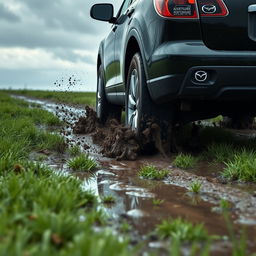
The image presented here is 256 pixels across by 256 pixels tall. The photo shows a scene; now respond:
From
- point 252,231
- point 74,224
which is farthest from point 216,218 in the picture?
point 74,224

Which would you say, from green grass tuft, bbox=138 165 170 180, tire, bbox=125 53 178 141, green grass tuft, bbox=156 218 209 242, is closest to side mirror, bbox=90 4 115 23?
tire, bbox=125 53 178 141

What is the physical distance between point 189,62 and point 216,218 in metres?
1.48

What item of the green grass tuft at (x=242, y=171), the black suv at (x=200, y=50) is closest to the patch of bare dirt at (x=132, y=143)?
the black suv at (x=200, y=50)

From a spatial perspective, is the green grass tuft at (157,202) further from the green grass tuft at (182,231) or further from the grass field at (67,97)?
the grass field at (67,97)

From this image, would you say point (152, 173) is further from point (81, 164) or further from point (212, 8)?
point (212, 8)

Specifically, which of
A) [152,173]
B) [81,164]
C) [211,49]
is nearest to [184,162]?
[152,173]

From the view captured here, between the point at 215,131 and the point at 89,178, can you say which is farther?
the point at 215,131

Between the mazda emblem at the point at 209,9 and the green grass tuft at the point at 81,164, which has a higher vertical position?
the mazda emblem at the point at 209,9

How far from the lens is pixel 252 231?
208 centimetres

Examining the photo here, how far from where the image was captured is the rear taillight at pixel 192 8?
3.42 metres

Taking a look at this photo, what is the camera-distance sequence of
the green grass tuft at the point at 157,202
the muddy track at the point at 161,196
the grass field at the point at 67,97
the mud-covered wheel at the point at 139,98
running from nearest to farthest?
the muddy track at the point at 161,196 < the green grass tuft at the point at 157,202 < the mud-covered wheel at the point at 139,98 < the grass field at the point at 67,97

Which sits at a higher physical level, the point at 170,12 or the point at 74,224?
the point at 170,12

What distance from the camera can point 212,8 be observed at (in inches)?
135

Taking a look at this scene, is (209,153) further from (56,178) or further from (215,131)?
(56,178)
